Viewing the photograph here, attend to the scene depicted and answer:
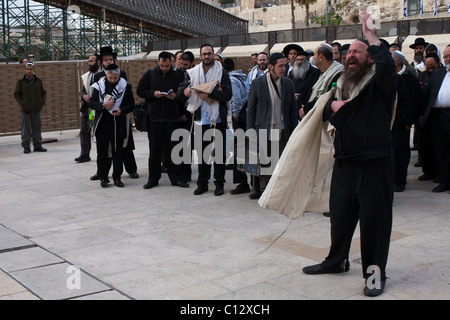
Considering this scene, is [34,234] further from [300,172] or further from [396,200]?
[396,200]

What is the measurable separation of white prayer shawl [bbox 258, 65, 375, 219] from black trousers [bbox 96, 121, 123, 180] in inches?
179

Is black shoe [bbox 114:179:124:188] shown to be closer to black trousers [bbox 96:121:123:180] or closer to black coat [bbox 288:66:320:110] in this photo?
black trousers [bbox 96:121:123:180]

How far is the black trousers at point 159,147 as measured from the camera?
28.6ft

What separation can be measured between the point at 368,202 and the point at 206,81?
431cm

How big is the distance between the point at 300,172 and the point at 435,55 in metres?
5.26

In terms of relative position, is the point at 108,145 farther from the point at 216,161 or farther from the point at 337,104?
the point at 337,104

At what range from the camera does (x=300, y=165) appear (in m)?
4.66

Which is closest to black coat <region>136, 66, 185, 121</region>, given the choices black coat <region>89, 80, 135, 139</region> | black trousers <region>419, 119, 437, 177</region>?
black coat <region>89, 80, 135, 139</region>

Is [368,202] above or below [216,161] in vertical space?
above

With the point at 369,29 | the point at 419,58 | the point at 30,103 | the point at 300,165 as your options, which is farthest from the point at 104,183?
the point at 419,58

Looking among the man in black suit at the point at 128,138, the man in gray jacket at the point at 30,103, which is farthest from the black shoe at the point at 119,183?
the man in gray jacket at the point at 30,103

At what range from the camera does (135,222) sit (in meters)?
6.71

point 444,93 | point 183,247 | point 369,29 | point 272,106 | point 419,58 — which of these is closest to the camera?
point 369,29
